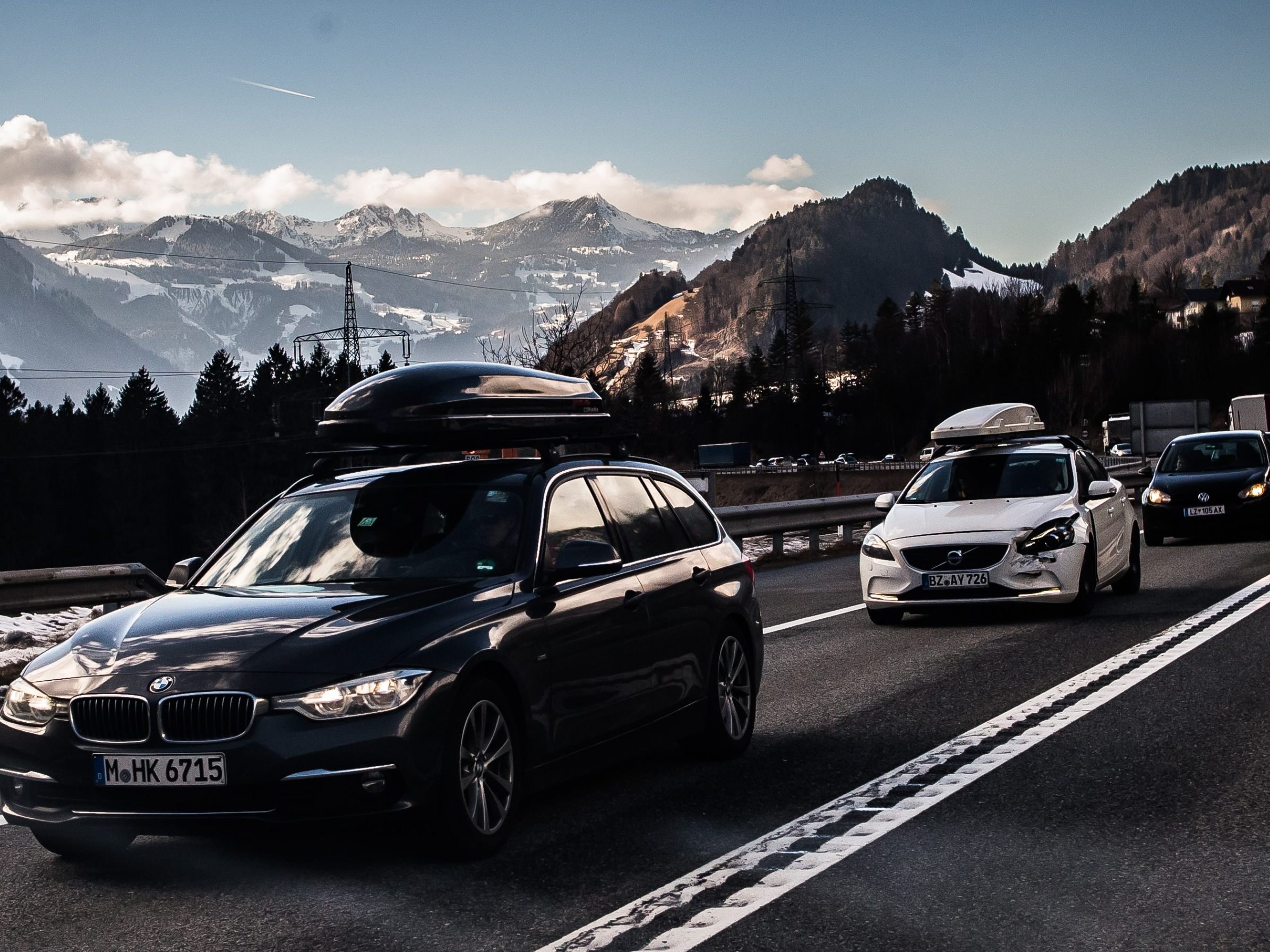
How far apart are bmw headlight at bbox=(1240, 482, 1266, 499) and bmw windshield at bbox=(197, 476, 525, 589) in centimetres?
1746

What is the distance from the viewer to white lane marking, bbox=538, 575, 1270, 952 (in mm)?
4531

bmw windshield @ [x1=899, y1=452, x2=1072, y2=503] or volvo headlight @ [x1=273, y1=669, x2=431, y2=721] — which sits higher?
bmw windshield @ [x1=899, y1=452, x2=1072, y2=503]

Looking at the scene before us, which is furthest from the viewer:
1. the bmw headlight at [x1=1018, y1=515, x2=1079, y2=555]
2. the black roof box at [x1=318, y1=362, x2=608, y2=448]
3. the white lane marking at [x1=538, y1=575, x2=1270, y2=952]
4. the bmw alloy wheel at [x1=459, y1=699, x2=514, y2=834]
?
the bmw headlight at [x1=1018, y1=515, x2=1079, y2=555]

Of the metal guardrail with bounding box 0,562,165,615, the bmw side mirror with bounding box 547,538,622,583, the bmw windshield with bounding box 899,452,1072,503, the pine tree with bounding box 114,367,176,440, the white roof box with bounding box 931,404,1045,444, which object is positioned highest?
the pine tree with bounding box 114,367,176,440

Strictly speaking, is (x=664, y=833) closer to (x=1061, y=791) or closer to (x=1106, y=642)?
(x=1061, y=791)

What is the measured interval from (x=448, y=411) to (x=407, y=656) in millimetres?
1833

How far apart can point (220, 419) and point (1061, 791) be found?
404 ft

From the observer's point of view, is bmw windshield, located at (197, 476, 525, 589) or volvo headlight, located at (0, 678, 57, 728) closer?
volvo headlight, located at (0, 678, 57, 728)

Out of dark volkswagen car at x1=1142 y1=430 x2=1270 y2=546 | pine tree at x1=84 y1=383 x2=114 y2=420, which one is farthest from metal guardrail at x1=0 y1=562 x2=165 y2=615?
pine tree at x1=84 y1=383 x2=114 y2=420

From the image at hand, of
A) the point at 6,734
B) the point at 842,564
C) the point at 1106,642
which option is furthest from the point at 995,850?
the point at 842,564

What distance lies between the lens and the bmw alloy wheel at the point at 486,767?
536cm

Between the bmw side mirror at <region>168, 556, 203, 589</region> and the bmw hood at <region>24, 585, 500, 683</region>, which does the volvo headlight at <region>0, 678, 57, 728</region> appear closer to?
the bmw hood at <region>24, 585, 500, 683</region>

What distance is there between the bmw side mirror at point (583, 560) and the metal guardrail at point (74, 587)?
275 inches

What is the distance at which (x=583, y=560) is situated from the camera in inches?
241
